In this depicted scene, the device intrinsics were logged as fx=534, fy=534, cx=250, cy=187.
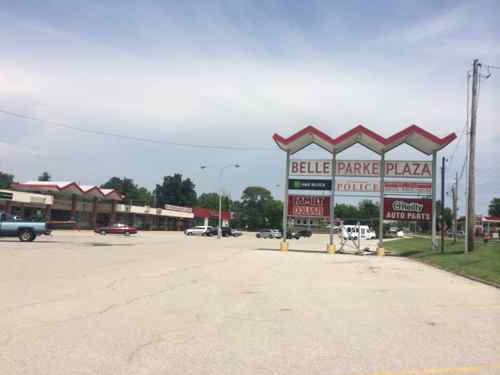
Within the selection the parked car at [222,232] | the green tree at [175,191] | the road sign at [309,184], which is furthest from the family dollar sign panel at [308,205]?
the green tree at [175,191]

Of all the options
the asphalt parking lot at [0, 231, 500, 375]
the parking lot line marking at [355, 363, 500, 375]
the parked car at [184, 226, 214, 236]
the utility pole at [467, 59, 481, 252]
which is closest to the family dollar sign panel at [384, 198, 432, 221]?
the utility pole at [467, 59, 481, 252]

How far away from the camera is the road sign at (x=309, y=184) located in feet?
107

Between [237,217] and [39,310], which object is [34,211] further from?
[237,217]

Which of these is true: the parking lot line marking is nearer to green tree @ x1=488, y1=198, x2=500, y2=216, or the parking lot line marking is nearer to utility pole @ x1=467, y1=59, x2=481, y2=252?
utility pole @ x1=467, y1=59, x2=481, y2=252

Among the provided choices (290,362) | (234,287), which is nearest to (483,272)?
(234,287)

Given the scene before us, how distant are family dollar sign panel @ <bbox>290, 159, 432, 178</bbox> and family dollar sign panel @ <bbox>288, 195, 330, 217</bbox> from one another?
1.48 meters

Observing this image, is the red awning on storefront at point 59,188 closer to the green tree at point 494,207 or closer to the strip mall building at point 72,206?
the strip mall building at point 72,206

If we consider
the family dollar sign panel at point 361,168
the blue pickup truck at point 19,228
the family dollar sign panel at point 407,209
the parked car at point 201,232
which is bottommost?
the parked car at point 201,232

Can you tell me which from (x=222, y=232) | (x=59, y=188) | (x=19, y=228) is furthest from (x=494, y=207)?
(x=19, y=228)

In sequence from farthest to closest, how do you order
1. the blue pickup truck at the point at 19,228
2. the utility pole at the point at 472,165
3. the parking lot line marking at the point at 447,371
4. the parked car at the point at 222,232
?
1. the parked car at the point at 222,232
2. the blue pickup truck at the point at 19,228
3. the utility pole at the point at 472,165
4. the parking lot line marking at the point at 447,371

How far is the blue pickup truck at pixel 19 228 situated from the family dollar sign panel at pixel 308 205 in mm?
15778

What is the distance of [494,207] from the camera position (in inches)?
6619

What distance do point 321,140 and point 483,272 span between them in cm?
1572

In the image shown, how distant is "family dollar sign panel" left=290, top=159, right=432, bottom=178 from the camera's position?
3119cm
